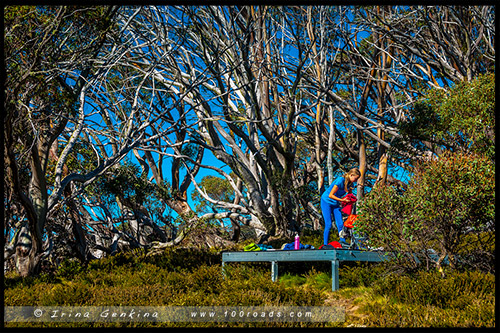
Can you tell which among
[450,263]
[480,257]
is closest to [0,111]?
[450,263]

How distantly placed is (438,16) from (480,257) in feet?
30.6

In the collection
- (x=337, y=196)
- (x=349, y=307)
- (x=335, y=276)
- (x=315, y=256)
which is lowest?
(x=349, y=307)

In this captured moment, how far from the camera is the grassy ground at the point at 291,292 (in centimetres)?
598

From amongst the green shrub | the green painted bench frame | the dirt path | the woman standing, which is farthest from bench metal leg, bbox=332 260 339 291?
the woman standing

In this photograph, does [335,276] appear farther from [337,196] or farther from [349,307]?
[337,196]

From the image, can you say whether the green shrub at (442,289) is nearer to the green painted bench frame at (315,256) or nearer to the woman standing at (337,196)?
the green painted bench frame at (315,256)

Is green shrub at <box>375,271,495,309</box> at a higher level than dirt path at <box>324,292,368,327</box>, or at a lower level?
higher

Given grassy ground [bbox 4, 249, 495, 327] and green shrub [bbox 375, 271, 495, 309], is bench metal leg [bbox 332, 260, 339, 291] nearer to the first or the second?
grassy ground [bbox 4, 249, 495, 327]

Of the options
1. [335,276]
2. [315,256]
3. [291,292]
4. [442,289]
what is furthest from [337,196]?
[442,289]

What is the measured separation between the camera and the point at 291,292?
7.44m

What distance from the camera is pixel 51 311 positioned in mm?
7016

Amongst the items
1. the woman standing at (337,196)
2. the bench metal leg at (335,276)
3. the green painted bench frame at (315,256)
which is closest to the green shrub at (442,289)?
the green painted bench frame at (315,256)

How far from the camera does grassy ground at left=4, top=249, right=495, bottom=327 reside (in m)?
5.98

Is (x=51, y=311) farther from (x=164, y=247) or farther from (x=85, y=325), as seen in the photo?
(x=164, y=247)
